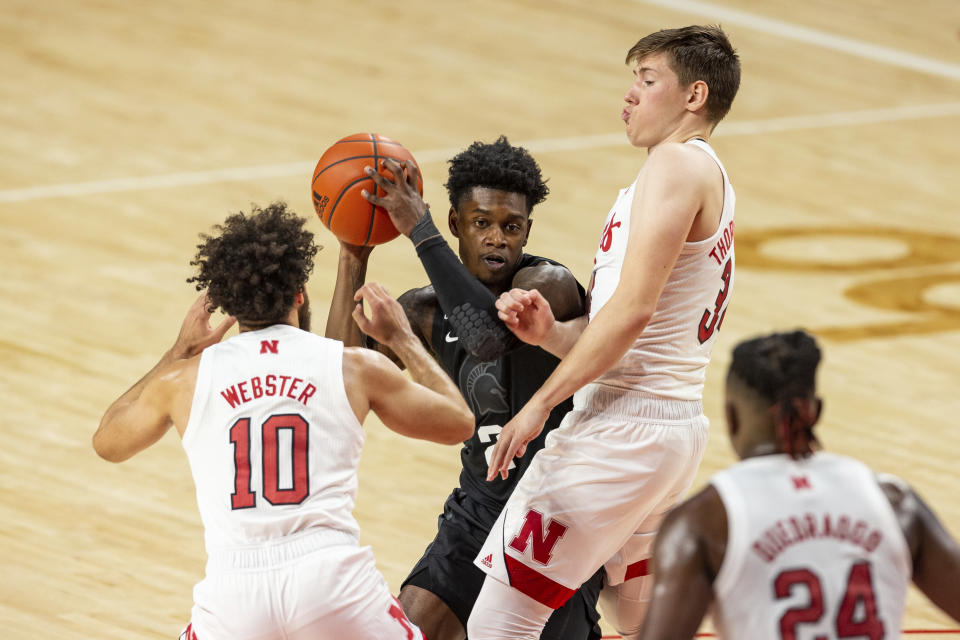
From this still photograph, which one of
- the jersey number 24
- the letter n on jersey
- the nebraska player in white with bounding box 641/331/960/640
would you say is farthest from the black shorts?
the jersey number 24

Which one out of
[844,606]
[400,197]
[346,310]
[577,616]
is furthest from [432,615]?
[844,606]

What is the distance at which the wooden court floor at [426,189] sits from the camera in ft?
23.2

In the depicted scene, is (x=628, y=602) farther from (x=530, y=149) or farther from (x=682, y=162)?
(x=530, y=149)

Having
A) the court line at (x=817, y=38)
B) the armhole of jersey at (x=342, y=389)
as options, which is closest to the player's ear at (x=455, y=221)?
the armhole of jersey at (x=342, y=389)

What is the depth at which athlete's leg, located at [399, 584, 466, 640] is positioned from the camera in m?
4.95

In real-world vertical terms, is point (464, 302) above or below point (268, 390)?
above

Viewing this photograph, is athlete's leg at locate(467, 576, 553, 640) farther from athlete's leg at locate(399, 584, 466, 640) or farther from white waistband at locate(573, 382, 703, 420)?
white waistband at locate(573, 382, 703, 420)

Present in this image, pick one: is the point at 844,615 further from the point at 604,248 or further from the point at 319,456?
the point at 604,248

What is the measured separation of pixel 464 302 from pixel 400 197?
0.47m

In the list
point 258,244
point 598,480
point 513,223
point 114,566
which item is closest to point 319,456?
point 258,244

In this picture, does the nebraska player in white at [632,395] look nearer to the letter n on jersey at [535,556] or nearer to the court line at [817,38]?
the letter n on jersey at [535,556]

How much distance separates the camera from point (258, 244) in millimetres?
4121

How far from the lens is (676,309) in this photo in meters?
4.51

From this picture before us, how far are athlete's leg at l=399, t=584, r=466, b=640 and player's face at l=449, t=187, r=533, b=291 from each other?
3.33ft
